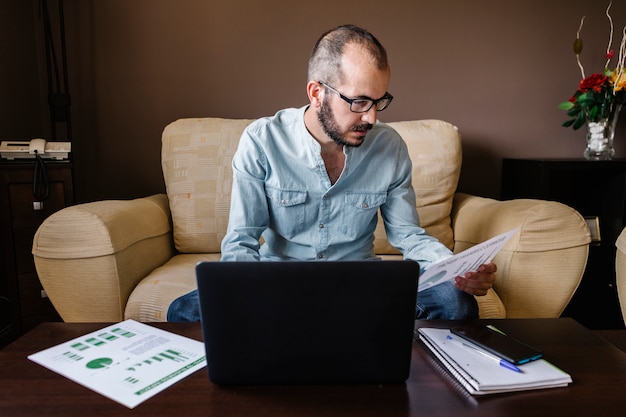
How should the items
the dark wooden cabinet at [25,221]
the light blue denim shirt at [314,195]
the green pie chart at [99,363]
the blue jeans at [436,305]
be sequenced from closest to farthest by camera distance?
the green pie chart at [99,363], the blue jeans at [436,305], the light blue denim shirt at [314,195], the dark wooden cabinet at [25,221]

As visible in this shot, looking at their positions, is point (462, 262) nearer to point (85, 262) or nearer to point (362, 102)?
point (362, 102)

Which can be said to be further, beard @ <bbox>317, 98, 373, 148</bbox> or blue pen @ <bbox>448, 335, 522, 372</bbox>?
→ beard @ <bbox>317, 98, 373, 148</bbox>

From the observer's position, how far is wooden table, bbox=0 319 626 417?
1.83ft

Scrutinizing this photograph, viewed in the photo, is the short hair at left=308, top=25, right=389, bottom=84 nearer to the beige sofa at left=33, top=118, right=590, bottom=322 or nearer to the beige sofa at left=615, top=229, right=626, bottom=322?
the beige sofa at left=33, top=118, right=590, bottom=322

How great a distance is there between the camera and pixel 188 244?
1.61 meters

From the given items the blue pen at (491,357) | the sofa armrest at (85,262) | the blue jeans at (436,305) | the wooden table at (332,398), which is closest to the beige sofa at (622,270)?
the blue jeans at (436,305)

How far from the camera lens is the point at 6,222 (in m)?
1.49

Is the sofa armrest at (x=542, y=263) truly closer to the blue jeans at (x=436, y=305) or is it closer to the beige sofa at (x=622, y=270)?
the beige sofa at (x=622, y=270)

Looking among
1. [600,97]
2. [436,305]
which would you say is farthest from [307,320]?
[600,97]

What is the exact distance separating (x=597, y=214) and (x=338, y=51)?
149 centimetres

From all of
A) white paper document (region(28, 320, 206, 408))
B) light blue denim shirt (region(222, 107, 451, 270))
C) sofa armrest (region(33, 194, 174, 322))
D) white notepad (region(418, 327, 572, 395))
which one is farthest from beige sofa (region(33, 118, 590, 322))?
white notepad (region(418, 327, 572, 395))

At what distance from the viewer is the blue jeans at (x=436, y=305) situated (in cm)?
100

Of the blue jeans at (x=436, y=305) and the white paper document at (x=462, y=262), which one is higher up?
the white paper document at (x=462, y=262)

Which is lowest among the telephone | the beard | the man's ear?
the telephone
